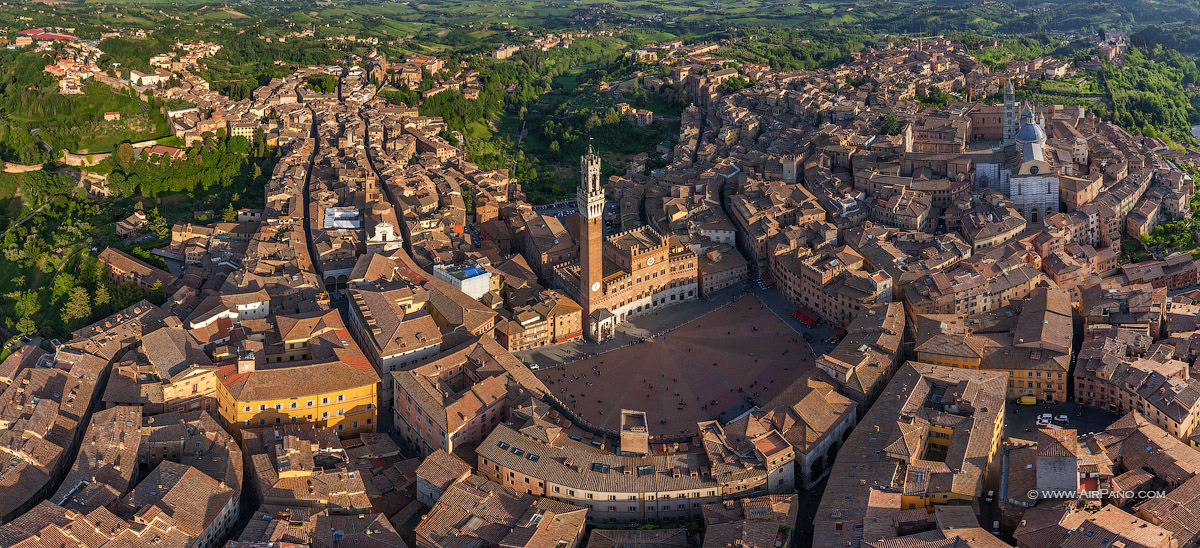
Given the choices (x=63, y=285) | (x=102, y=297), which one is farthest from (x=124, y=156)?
(x=102, y=297)

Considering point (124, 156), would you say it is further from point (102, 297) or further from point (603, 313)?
point (603, 313)

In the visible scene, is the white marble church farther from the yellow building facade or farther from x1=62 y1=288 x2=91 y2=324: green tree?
x1=62 y1=288 x2=91 y2=324: green tree

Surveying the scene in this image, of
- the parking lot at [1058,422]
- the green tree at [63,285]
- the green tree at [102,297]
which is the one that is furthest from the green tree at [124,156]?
the parking lot at [1058,422]

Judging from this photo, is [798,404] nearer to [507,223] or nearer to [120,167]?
[507,223]

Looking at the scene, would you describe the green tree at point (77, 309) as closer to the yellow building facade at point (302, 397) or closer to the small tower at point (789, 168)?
the yellow building facade at point (302, 397)

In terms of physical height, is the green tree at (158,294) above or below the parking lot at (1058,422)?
below

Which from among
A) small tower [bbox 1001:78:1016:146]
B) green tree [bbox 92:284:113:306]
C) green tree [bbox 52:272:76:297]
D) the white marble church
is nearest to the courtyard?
the white marble church
